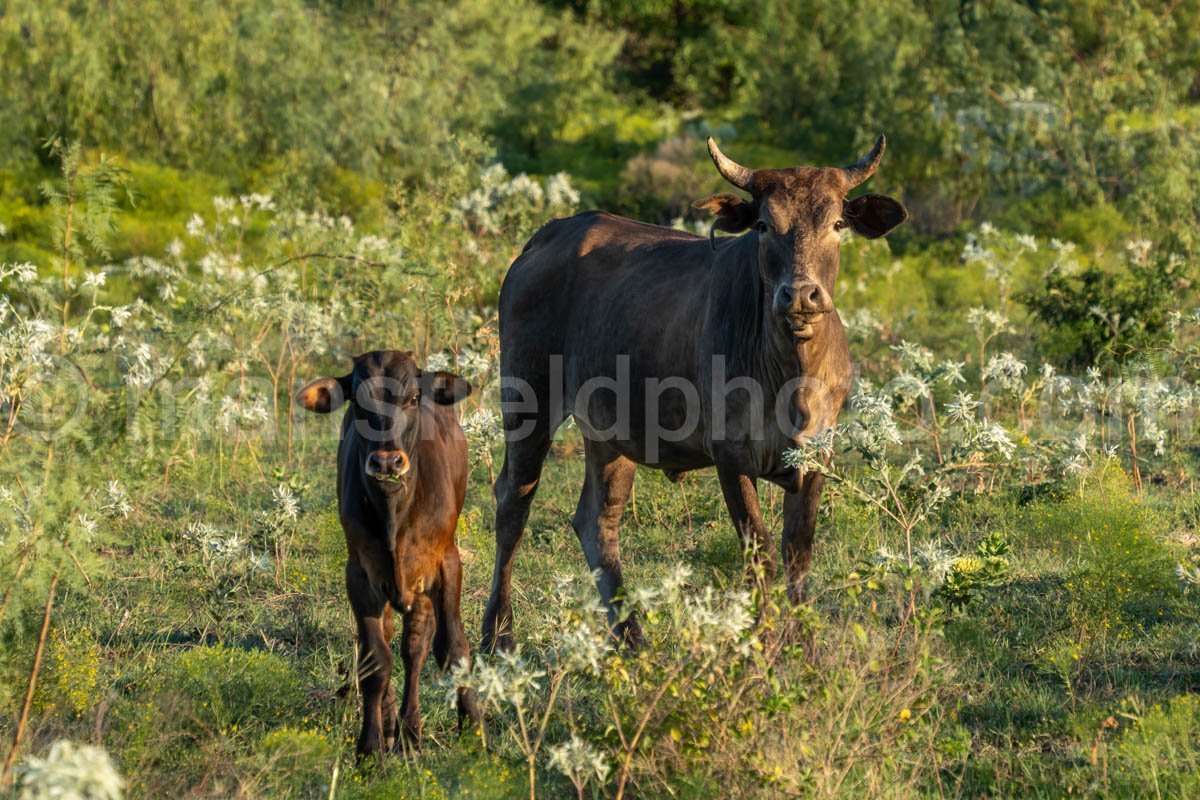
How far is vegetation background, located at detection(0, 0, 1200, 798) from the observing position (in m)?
5.36

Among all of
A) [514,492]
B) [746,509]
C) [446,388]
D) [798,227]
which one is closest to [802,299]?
[798,227]

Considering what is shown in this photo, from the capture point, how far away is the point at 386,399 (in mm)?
6316

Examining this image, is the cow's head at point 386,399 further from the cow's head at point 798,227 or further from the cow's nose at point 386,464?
the cow's head at point 798,227

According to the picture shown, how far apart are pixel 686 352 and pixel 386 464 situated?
6.65 feet

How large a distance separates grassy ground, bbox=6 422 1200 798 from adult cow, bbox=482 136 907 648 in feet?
1.62

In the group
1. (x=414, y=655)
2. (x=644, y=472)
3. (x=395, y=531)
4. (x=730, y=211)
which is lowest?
(x=414, y=655)

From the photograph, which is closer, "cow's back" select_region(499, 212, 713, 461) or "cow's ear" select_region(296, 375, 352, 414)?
"cow's ear" select_region(296, 375, 352, 414)

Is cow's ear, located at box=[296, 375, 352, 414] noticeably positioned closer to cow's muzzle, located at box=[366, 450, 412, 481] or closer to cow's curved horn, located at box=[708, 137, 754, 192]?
cow's muzzle, located at box=[366, 450, 412, 481]

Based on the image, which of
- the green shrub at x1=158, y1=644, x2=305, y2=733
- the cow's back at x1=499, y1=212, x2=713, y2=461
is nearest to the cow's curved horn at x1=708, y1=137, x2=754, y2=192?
the cow's back at x1=499, y1=212, x2=713, y2=461

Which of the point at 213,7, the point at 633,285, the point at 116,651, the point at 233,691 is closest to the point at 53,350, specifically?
the point at 116,651

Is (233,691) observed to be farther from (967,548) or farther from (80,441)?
(967,548)

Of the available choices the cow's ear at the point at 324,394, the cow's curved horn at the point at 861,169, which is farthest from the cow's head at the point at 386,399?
the cow's curved horn at the point at 861,169

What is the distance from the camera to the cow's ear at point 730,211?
23.0ft

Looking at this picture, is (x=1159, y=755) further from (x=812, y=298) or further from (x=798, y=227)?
(x=798, y=227)
